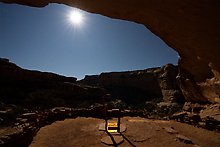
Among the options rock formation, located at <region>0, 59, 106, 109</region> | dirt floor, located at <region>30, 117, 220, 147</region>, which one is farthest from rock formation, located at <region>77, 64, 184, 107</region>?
dirt floor, located at <region>30, 117, 220, 147</region>

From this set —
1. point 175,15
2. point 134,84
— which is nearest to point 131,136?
point 175,15

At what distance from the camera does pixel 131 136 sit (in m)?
10.9

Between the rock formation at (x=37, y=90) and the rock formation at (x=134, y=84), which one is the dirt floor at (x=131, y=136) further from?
the rock formation at (x=134, y=84)

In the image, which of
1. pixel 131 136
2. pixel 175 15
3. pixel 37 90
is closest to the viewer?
pixel 175 15

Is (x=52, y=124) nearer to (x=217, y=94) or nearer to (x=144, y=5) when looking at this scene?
(x=144, y=5)

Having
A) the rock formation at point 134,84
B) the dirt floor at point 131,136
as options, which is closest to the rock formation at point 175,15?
the dirt floor at point 131,136

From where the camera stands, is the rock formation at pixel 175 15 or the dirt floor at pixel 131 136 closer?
the rock formation at pixel 175 15

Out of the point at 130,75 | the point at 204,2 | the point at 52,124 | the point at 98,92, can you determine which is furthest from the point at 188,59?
the point at 130,75

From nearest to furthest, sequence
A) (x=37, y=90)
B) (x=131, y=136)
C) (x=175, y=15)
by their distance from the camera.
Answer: (x=175, y=15) < (x=131, y=136) < (x=37, y=90)

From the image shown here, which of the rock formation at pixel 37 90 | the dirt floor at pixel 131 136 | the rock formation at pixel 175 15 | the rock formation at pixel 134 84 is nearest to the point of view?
the rock formation at pixel 175 15

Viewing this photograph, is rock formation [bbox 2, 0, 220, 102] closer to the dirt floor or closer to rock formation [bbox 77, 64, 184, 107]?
the dirt floor

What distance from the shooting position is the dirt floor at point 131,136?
9.88 m

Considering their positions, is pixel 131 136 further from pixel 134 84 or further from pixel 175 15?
pixel 134 84

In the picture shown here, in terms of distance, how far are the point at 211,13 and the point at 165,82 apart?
42.3 metres
